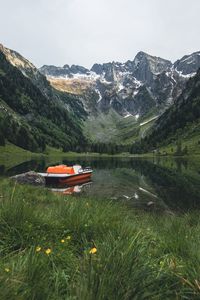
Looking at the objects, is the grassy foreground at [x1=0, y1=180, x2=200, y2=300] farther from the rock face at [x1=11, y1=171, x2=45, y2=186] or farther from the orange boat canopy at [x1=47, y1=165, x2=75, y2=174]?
the orange boat canopy at [x1=47, y1=165, x2=75, y2=174]

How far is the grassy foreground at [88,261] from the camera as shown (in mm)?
4727

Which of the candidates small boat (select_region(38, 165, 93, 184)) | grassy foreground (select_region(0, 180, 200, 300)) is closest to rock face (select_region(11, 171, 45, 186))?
small boat (select_region(38, 165, 93, 184))

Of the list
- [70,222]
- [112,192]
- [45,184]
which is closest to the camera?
[70,222]

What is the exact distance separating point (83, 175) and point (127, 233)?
64.1 metres

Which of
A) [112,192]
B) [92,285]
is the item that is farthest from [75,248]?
[112,192]

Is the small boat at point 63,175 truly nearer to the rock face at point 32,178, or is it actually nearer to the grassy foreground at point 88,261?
the rock face at point 32,178

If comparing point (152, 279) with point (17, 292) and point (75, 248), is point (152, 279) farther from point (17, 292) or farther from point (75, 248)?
point (75, 248)

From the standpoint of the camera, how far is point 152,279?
522 cm

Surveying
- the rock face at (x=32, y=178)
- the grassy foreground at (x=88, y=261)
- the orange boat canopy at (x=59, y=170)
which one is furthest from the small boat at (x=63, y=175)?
the grassy foreground at (x=88, y=261)

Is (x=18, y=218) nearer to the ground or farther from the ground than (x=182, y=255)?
farther from the ground

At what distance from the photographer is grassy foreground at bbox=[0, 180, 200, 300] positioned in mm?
4727

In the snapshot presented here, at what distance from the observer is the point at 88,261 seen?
510 cm

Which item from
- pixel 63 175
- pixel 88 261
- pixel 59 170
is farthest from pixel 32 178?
pixel 88 261

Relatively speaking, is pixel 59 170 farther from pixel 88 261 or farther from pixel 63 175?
pixel 88 261
